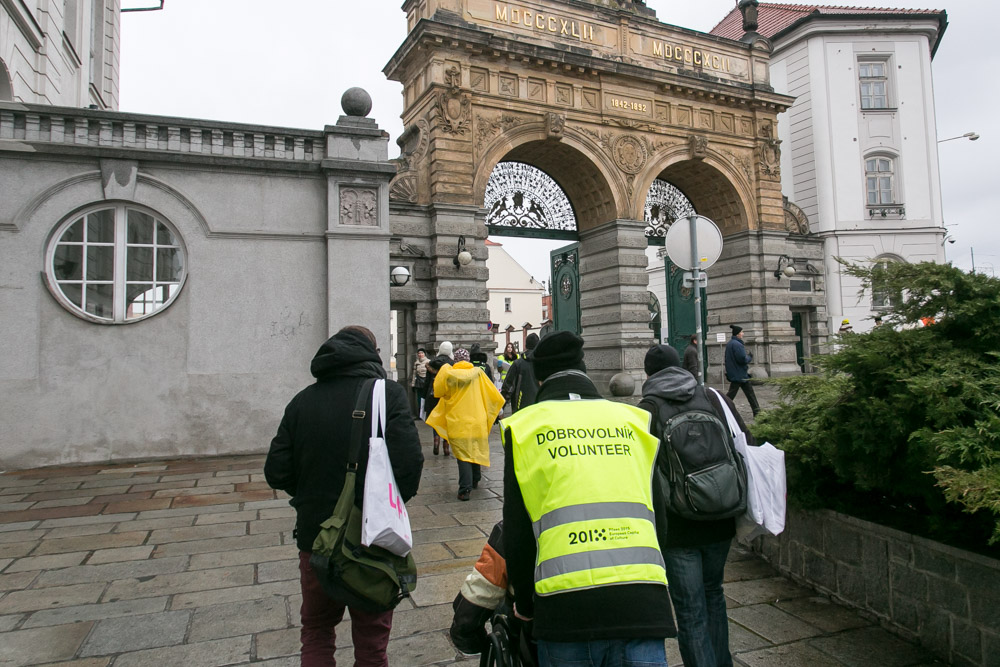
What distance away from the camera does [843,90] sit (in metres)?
21.7

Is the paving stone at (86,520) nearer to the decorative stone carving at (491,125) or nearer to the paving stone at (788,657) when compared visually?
the paving stone at (788,657)

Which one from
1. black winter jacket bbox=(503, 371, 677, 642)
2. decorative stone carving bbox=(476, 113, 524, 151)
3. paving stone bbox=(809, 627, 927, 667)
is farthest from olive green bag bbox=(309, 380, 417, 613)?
decorative stone carving bbox=(476, 113, 524, 151)

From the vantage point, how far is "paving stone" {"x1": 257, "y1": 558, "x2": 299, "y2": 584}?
4664mm

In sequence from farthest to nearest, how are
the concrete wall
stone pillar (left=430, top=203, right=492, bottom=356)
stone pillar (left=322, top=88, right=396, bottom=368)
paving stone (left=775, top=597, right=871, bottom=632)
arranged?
stone pillar (left=430, top=203, right=492, bottom=356)
stone pillar (left=322, top=88, right=396, bottom=368)
the concrete wall
paving stone (left=775, top=597, right=871, bottom=632)

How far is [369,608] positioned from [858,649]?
2662 mm

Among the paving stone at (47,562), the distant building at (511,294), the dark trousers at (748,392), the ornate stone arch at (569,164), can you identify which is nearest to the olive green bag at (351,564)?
the paving stone at (47,562)

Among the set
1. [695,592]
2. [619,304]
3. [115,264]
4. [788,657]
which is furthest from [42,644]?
[619,304]

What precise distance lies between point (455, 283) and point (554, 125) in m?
4.90

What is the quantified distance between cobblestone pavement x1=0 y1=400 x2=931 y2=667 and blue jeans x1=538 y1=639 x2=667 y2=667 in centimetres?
155

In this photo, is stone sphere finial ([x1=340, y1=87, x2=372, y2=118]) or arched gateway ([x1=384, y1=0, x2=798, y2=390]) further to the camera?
arched gateway ([x1=384, y1=0, x2=798, y2=390])

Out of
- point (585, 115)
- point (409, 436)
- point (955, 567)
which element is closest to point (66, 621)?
point (409, 436)

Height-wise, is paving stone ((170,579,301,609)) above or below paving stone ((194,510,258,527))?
below

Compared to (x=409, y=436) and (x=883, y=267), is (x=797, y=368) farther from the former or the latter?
(x=409, y=436)

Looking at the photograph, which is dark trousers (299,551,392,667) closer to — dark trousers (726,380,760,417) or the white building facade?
dark trousers (726,380,760,417)
